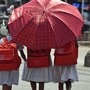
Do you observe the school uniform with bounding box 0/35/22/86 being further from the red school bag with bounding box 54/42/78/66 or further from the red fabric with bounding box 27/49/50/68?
the red school bag with bounding box 54/42/78/66

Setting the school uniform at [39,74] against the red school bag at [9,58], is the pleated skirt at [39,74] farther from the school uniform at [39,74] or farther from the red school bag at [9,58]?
the red school bag at [9,58]

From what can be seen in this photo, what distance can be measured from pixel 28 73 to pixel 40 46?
0.59 metres

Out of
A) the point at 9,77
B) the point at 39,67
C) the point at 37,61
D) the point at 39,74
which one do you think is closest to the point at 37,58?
the point at 37,61

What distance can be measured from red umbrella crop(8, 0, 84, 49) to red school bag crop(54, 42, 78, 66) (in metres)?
0.25

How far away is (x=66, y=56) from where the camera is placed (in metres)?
7.79

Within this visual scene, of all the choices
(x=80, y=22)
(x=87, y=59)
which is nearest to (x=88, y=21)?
(x=87, y=59)

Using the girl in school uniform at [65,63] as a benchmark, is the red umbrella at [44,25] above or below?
above

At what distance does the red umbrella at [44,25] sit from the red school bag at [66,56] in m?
0.25

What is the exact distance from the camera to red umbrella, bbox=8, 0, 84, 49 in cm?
744

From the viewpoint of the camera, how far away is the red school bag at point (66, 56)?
7742mm

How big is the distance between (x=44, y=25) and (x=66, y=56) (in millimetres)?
699

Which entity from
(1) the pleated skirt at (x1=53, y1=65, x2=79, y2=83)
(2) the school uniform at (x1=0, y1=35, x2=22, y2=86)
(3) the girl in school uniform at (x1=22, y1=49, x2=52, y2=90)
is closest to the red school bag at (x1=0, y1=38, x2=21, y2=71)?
(2) the school uniform at (x1=0, y1=35, x2=22, y2=86)

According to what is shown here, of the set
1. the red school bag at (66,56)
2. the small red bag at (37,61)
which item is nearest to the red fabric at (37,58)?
the small red bag at (37,61)

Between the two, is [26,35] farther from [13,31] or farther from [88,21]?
[88,21]
